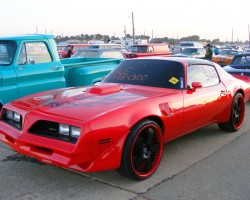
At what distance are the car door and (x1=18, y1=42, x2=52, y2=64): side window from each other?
302cm

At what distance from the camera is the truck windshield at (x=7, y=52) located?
6133 mm

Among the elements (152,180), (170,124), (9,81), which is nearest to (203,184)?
(152,180)

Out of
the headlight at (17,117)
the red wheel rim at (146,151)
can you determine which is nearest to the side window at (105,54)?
the headlight at (17,117)

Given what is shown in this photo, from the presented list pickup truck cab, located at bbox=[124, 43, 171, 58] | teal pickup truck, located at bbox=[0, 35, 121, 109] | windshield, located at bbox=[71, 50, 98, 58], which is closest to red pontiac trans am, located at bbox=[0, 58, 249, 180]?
teal pickup truck, located at bbox=[0, 35, 121, 109]

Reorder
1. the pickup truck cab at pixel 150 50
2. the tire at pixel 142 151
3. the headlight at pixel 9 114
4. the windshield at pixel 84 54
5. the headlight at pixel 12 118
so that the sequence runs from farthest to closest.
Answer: the pickup truck cab at pixel 150 50 < the windshield at pixel 84 54 < the headlight at pixel 9 114 < the headlight at pixel 12 118 < the tire at pixel 142 151

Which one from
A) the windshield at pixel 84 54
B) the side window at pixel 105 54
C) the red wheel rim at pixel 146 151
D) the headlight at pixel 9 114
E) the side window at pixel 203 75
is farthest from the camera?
the side window at pixel 105 54

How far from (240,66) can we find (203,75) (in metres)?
4.86

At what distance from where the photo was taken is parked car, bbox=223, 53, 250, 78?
9.35 meters

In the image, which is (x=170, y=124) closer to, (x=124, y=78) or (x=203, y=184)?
(x=203, y=184)

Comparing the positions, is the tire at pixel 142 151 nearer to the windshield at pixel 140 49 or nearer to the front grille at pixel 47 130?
the front grille at pixel 47 130

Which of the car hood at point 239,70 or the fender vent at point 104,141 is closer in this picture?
the fender vent at point 104,141

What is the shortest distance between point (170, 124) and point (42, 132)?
1.63 m

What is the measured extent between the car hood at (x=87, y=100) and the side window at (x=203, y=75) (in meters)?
0.63

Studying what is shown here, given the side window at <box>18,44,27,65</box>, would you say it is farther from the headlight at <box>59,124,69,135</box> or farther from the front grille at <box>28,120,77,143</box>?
the headlight at <box>59,124,69,135</box>
